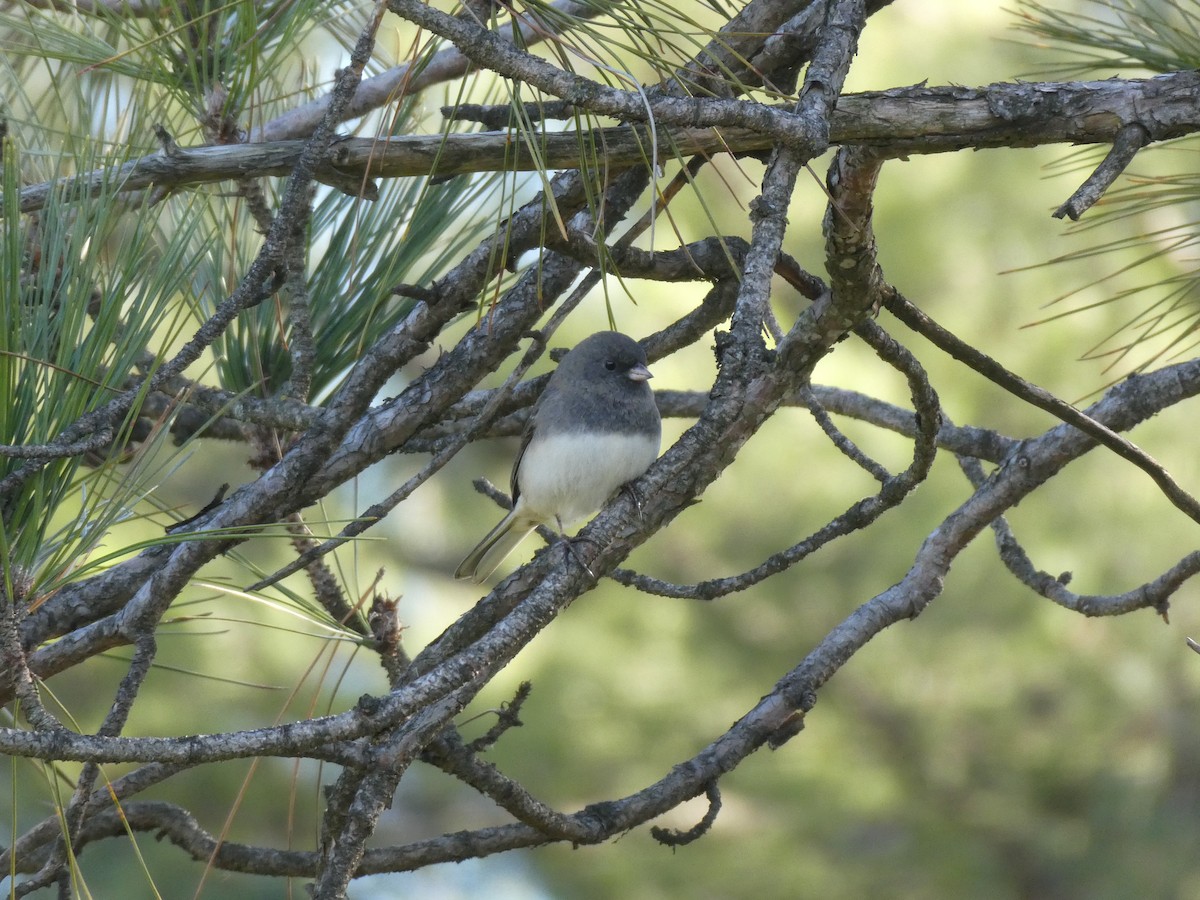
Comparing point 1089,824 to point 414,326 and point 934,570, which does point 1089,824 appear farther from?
point 414,326

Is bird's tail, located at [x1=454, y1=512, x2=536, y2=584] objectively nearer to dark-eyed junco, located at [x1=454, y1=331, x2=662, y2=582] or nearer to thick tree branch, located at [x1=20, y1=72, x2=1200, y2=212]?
dark-eyed junco, located at [x1=454, y1=331, x2=662, y2=582]

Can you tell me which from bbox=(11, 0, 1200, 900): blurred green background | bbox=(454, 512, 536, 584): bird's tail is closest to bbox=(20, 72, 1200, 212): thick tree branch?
bbox=(454, 512, 536, 584): bird's tail

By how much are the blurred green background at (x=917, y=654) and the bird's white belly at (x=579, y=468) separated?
886 millimetres

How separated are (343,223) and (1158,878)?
2644 mm

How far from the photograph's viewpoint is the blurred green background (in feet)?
10.5

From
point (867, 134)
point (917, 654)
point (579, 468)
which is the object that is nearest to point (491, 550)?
point (579, 468)

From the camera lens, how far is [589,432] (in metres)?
2.30

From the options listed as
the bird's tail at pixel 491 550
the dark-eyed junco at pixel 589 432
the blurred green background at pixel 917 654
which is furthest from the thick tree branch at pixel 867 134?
the blurred green background at pixel 917 654

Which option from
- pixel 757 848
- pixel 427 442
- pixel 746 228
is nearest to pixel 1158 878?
→ pixel 757 848

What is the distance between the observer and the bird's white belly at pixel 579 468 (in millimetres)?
2268

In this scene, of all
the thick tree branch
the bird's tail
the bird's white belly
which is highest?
the bird's tail

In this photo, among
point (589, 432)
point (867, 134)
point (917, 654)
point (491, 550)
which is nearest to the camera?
point (867, 134)

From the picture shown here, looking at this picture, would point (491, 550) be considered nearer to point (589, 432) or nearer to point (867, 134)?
point (589, 432)

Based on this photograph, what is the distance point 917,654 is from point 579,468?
1.46 m
